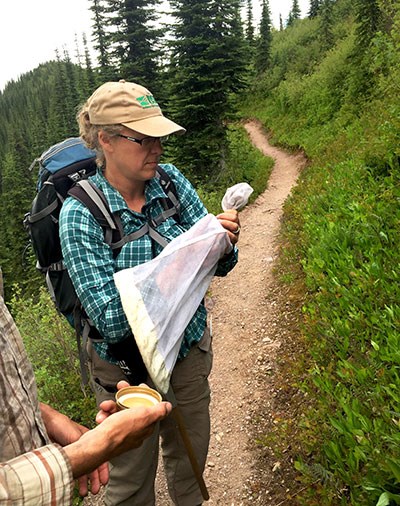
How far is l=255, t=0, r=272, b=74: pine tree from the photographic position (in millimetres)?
38750

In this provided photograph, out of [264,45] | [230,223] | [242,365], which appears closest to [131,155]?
[230,223]

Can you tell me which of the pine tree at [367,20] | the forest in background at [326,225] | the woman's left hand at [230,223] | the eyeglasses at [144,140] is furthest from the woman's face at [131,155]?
the pine tree at [367,20]

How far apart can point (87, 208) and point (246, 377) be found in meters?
3.26

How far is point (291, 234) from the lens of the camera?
719 centimetres

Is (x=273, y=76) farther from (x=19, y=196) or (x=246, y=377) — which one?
(x=246, y=377)

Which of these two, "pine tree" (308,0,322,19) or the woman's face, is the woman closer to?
the woman's face

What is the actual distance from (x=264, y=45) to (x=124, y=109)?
43.0 metres

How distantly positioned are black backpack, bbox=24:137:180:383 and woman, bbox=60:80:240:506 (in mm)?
43

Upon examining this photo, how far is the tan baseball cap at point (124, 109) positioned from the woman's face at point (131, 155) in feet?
0.20

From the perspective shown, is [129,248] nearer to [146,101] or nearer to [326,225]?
[146,101]

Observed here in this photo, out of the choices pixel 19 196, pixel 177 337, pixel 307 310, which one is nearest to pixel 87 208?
pixel 177 337

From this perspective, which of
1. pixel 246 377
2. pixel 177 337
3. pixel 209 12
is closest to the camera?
pixel 177 337

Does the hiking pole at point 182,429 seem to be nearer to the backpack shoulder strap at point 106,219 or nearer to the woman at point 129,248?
the woman at point 129,248

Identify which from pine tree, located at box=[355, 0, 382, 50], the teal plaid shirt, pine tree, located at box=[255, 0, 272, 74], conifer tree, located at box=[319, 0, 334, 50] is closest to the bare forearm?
the teal plaid shirt
